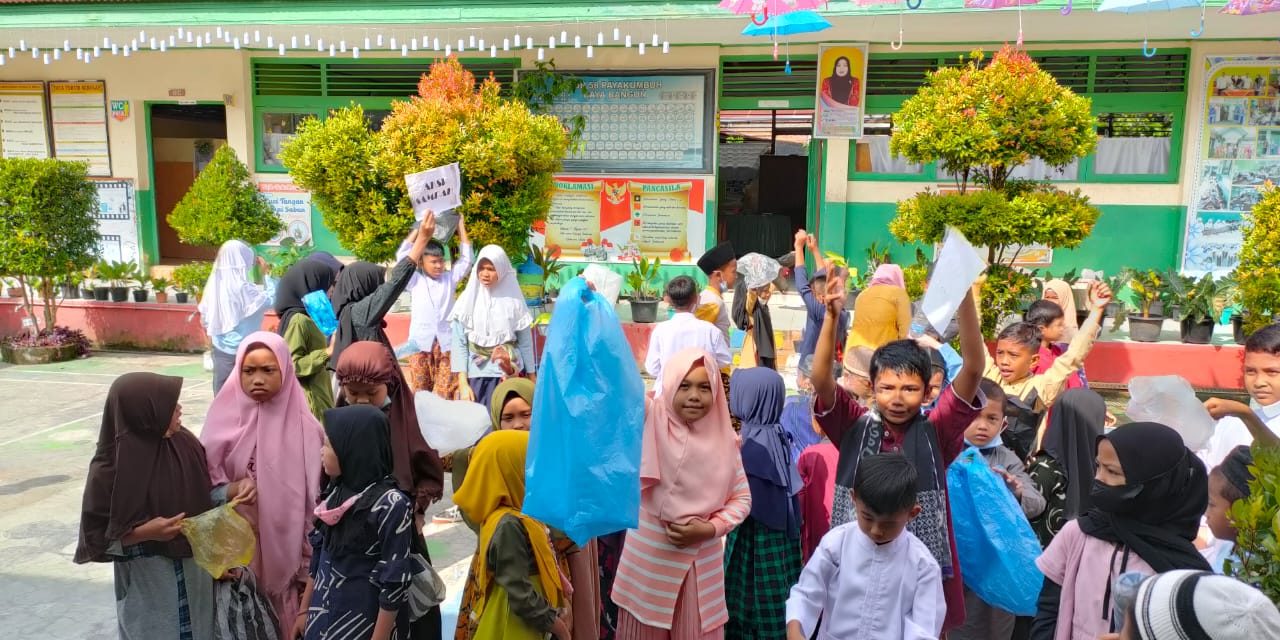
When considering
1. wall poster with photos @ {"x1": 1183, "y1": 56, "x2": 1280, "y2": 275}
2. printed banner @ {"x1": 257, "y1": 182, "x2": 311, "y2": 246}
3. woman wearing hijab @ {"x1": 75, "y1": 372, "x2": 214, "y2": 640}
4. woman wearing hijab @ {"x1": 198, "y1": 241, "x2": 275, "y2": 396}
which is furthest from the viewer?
printed banner @ {"x1": 257, "y1": 182, "x2": 311, "y2": 246}

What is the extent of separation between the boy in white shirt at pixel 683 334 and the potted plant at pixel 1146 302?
5.32 m

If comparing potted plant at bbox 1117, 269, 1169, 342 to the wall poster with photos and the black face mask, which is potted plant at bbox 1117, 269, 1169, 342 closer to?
the wall poster with photos

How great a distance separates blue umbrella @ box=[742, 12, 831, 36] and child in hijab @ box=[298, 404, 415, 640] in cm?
612

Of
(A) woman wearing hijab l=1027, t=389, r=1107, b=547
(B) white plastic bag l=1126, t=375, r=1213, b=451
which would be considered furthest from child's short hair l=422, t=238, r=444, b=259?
(B) white plastic bag l=1126, t=375, r=1213, b=451

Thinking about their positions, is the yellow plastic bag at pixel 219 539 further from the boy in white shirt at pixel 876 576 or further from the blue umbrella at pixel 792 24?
the blue umbrella at pixel 792 24

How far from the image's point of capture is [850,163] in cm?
1066

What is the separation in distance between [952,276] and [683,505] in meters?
1.10

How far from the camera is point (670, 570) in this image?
9.53 ft

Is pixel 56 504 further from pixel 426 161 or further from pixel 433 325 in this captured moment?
pixel 426 161

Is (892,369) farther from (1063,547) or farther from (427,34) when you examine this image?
(427,34)

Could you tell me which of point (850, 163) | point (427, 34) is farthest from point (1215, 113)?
point (427, 34)

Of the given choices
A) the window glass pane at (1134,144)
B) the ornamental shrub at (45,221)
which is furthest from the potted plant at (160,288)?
the window glass pane at (1134,144)

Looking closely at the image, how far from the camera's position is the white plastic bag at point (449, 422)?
11.1 ft

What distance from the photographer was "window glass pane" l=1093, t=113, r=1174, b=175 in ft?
33.1
